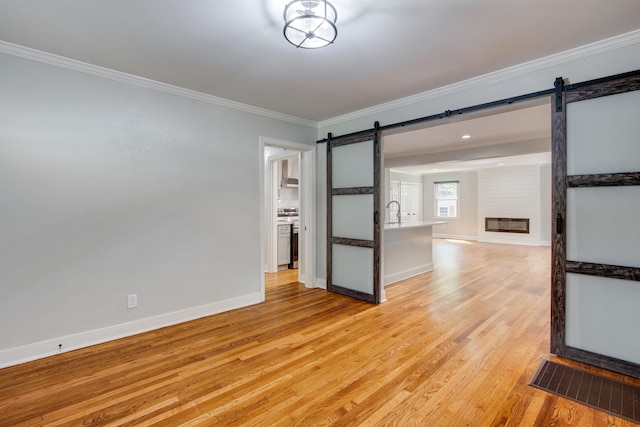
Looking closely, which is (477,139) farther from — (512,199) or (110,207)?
(110,207)

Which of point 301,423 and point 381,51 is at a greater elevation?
point 381,51

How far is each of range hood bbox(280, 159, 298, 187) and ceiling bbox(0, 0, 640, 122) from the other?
3.48 m

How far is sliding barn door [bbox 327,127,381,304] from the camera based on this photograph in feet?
13.0

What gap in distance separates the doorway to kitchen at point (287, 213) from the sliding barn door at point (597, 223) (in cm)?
299

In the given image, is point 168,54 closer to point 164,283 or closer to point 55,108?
point 55,108

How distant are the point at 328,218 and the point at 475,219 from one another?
8.57 metres

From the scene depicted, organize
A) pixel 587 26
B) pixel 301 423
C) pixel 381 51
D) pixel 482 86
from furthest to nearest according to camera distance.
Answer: pixel 482 86 → pixel 381 51 → pixel 587 26 → pixel 301 423

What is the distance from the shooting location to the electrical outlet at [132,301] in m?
3.01

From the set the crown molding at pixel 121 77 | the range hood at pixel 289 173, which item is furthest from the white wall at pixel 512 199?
the crown molding at pixel 121 77

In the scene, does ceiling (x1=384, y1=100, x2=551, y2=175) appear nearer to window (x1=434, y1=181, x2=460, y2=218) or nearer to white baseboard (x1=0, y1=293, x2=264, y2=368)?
white baseboard (x1=0, y1=293, x2=264, y2=368)

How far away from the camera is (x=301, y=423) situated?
5.90ft

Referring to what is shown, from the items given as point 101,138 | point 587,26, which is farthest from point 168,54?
point 587,26

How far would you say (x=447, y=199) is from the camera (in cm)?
1192

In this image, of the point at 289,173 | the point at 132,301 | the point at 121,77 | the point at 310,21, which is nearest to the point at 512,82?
the point at 310,21
